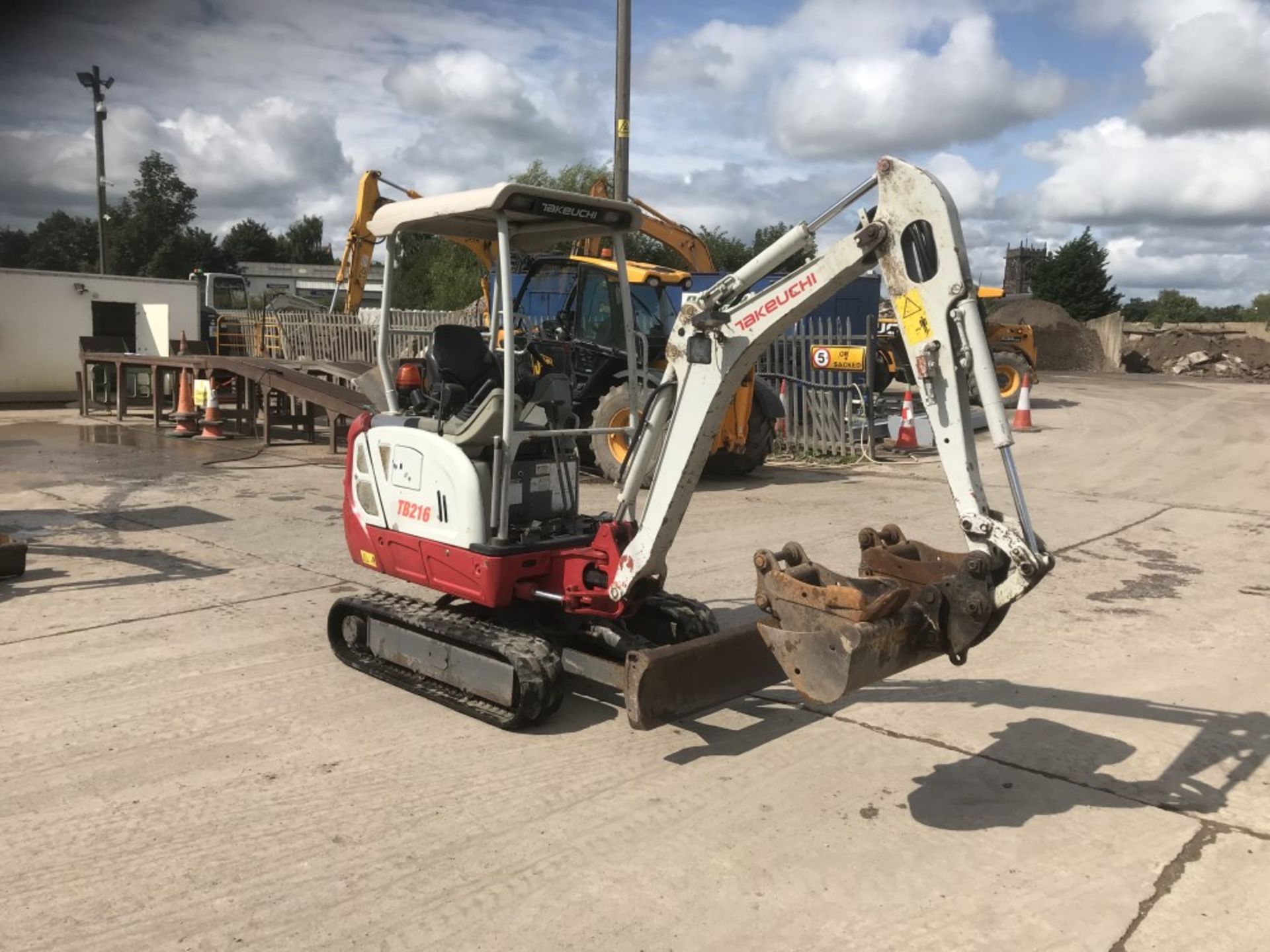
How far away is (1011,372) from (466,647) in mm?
15995

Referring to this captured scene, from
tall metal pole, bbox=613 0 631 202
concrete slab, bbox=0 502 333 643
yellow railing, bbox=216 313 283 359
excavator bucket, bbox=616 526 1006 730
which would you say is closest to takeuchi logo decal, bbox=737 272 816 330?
excavator bucket, bbox=616 526 1006 730

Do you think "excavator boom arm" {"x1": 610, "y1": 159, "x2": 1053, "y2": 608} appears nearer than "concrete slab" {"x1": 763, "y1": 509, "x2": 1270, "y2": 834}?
Yes

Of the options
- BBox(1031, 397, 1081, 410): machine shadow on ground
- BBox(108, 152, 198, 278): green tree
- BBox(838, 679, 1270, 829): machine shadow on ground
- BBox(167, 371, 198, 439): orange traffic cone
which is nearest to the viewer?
BBox(838, 679, 1270, 829): machine shadow on ground

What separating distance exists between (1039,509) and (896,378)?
7520 millimetres

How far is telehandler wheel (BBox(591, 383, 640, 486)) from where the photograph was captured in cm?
1086

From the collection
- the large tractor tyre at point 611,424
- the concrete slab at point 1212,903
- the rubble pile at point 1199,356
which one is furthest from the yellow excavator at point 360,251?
the rubble pile at point 1199,356

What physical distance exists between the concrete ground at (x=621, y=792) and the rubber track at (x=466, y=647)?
12cm

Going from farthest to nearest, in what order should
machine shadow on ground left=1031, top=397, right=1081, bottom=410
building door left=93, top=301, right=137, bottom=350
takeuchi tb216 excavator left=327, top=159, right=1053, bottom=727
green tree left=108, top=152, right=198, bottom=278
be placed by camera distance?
green tree left=108, top=152, right=198, bottom=278
building door left=93, top=301, right=137, bottom=350
machine shadow on ground left=1031, top=397, right=1081, bottom=410
takeuchi tb216 excavator left=327, top=159, right=1053, bottom=727

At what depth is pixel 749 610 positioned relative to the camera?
6.73 metres

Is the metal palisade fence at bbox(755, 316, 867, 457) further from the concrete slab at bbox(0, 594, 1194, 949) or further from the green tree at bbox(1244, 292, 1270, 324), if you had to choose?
the green tree at bbox(1244, 292, 1270, 324)

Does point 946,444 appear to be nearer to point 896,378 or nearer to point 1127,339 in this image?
point 896,378

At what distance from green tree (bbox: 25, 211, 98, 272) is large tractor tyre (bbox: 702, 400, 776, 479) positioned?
218 feet

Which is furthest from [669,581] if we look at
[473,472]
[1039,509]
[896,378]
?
[896,378]

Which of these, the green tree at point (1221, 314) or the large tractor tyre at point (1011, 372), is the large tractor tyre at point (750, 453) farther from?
the green tree at point (1221, 314)
